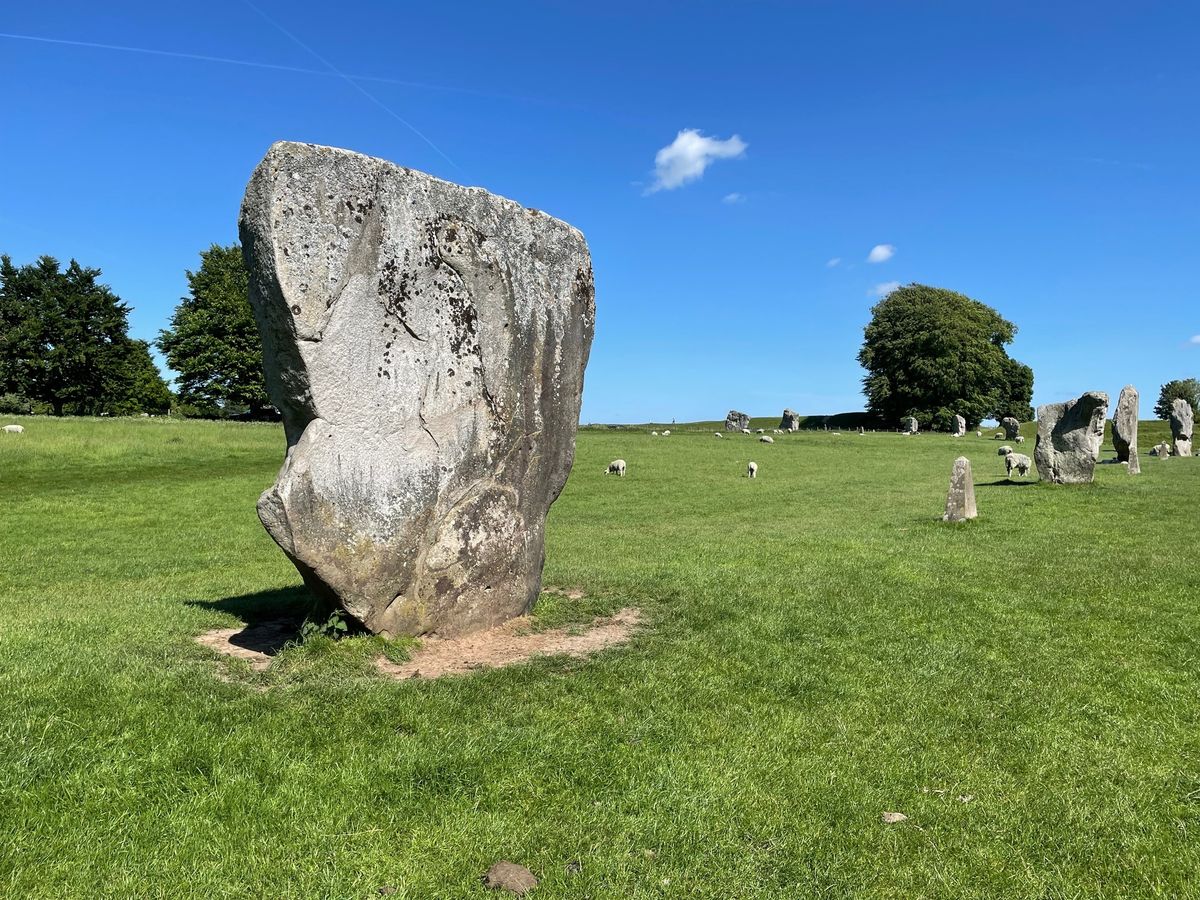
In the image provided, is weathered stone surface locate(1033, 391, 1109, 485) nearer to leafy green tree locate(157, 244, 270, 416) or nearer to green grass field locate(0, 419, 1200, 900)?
green grass field locate(0, 419, 1200, 900)

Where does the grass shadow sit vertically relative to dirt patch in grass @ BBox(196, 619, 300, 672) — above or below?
below

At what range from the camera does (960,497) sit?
1856 cm

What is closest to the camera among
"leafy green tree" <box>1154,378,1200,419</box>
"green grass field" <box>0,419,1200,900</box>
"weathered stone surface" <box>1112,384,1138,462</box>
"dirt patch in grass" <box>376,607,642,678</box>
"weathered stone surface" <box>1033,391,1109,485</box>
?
"green grass field" <box>0,419,1200,900</box>

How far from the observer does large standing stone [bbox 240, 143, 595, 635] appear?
316 inches

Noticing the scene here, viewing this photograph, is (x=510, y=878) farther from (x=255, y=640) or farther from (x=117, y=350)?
(x=117, y=350)

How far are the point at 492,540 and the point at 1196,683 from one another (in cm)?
746

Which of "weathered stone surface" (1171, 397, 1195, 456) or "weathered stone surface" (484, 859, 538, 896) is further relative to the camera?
"weathered stone surface" (1171, 397, 1195, 456)

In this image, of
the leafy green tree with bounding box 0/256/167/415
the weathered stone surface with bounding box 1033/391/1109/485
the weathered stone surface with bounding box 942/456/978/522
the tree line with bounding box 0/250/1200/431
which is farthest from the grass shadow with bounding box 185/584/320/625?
the leafy green tree with bounding box 0/256/167/415

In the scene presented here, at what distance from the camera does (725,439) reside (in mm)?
51062

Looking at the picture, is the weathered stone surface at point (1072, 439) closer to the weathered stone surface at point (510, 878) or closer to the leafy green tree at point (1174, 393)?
the weathered stone surface at point (510, 878)

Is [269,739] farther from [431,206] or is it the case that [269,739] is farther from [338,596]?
[431,206]

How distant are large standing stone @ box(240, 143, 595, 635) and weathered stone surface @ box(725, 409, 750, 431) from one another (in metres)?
61.5

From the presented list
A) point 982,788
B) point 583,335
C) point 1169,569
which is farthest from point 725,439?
point 982,788

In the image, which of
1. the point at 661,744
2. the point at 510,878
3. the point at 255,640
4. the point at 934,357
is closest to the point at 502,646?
the point at 255,640
